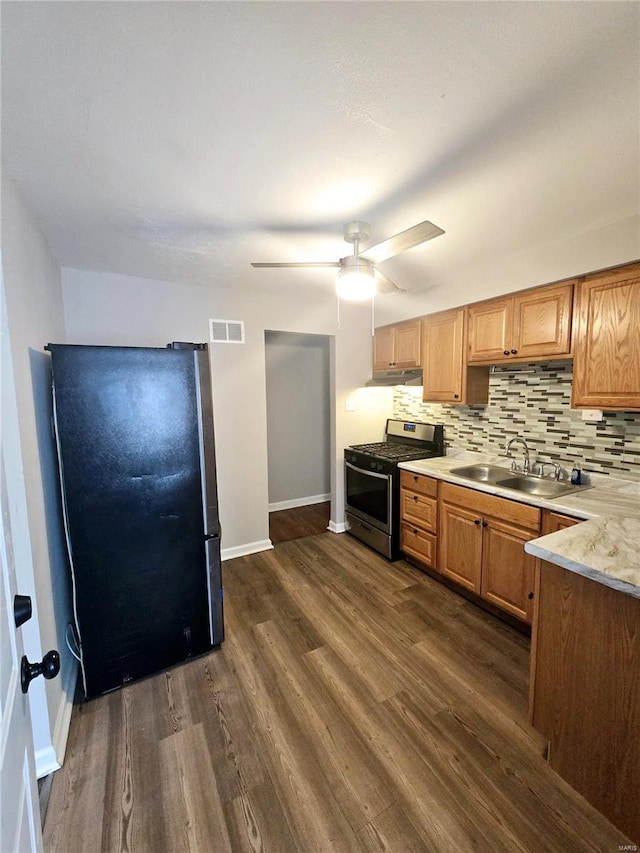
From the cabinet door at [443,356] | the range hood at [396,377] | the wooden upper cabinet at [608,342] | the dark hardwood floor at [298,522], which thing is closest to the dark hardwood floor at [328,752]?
the dark hardwood floor at [298,522]

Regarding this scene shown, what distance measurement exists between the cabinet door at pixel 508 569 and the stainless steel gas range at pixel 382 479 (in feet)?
2.80

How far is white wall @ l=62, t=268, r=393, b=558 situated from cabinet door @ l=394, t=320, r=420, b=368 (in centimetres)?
43

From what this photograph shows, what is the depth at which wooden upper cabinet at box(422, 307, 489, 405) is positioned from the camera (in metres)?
2.77

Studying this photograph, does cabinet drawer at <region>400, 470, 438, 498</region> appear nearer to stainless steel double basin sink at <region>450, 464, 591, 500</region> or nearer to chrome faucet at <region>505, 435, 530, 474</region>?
stainless steel double basin sink at <region>450, 464, 591, 500</region>

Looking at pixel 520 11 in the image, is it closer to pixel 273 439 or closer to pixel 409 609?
pixel 409 609

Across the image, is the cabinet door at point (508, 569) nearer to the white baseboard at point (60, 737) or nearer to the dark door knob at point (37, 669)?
the dark door knob at point (37, 669)

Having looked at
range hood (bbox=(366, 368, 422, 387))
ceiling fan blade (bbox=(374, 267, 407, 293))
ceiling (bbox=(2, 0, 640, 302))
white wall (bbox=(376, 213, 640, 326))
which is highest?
ceiling (bbox=(2, 0, 640, 302))

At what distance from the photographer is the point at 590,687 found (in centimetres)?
128

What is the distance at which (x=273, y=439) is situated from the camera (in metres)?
4.46

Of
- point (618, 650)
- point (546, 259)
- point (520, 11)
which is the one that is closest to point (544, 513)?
point (618, 650)

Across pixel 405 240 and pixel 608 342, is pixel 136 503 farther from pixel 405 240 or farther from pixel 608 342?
pixel 608 342

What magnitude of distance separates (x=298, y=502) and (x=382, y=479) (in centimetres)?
190

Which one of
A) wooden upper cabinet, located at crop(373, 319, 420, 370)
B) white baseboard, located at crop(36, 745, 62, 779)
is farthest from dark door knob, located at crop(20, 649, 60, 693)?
wooden upper cabinet, located at crop(373, 319, 420, 370)

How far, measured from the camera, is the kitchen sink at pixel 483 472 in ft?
9.00
